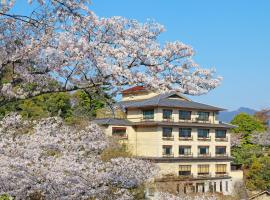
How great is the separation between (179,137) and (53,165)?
25813mm

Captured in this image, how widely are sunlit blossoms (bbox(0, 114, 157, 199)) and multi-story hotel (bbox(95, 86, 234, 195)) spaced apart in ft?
68.4

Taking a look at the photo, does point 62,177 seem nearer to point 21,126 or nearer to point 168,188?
point 21,126

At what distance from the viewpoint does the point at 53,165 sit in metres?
7.98

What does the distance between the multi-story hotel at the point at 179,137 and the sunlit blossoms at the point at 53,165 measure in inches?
821

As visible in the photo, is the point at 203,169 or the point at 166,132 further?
the point at 203,169

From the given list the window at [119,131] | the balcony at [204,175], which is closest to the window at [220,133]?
the balcony at [204,175]

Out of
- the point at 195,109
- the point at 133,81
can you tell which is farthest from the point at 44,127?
the point at 195,109

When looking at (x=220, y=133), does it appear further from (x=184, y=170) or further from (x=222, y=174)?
(x=184, y=170)

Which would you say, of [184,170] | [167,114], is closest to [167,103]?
[167,114]

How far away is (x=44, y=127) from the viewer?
27.6 ft

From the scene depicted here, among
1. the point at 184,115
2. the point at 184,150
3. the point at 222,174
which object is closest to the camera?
the point at 184,150

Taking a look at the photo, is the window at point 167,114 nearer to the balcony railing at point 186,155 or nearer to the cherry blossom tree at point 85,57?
the balcony railing at point 186,155

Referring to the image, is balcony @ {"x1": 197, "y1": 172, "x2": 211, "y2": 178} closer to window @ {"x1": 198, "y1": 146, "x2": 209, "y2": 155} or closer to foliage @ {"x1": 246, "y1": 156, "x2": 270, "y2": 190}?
window @ {"x1": 198, "y1": 146, "x2": 209, "y2": 155}

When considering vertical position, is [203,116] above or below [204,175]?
above
